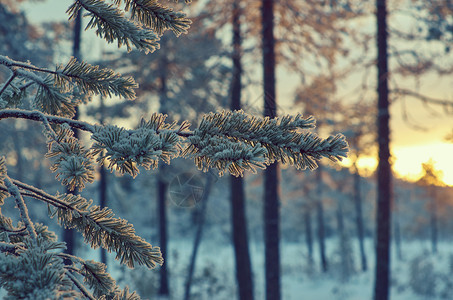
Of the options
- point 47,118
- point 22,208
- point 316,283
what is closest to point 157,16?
point 47,118

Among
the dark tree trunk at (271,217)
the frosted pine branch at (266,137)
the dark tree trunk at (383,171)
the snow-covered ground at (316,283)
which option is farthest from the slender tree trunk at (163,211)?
the frosted pine branch at (266,137)

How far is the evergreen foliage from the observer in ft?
6.99

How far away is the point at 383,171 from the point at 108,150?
923cm

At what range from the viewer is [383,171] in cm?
1038

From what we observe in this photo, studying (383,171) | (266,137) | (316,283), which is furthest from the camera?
(316,283)

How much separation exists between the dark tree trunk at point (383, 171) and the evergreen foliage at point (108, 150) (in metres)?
8.54

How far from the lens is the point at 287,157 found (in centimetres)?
244

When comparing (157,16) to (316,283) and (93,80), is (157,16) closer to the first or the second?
(93,80)

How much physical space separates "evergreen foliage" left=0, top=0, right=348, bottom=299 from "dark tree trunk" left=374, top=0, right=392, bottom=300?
336 inches

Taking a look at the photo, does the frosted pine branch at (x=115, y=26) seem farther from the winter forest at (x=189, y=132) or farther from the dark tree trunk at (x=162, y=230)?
the dark tree trunk at (x=162, y=230)

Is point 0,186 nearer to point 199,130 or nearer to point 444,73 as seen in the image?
point 199,130

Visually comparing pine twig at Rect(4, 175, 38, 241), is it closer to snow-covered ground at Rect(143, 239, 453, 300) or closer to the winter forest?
the winter forest

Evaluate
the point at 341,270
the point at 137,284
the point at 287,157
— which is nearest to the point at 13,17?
the point at 137,284

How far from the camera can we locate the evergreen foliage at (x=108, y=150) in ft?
6.99
